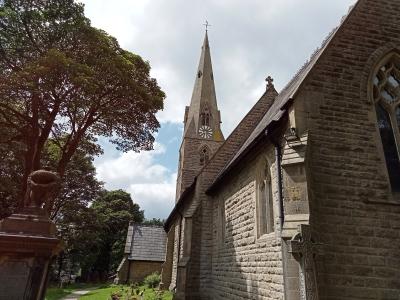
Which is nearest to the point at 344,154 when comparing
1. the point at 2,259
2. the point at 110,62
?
the point at 2,259

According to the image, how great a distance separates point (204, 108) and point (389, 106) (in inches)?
1144

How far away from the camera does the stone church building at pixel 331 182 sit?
6.20 metres

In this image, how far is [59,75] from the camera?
32.8 ft

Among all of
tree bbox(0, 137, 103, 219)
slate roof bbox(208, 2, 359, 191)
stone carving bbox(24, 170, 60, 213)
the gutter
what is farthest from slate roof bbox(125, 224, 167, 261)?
stone carving bbox(24, 170, 60, 213)

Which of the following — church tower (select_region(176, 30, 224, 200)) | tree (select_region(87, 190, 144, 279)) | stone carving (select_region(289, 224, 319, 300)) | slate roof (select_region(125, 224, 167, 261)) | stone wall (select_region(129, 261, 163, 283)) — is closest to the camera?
stone carving (select_region(289, 224, 319, 300))

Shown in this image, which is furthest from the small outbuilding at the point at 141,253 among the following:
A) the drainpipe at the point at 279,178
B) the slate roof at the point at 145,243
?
the drainpipe at the point at 279,178

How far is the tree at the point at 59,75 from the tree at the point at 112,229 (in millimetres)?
30445

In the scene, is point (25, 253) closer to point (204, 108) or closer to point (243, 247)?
point (243, 247)

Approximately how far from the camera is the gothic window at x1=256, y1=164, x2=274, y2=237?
880 centimetres

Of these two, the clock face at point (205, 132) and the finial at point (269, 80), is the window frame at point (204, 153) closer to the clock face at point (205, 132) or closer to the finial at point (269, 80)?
the clock face at point (205, 132)

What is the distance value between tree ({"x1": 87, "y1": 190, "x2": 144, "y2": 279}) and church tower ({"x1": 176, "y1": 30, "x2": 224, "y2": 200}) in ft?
47.4

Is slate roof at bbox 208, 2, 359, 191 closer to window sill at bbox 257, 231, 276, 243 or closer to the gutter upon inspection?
the gutter

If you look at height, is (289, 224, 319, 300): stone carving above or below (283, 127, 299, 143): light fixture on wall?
below

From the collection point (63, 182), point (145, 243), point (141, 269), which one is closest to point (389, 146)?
point (63, 182)
